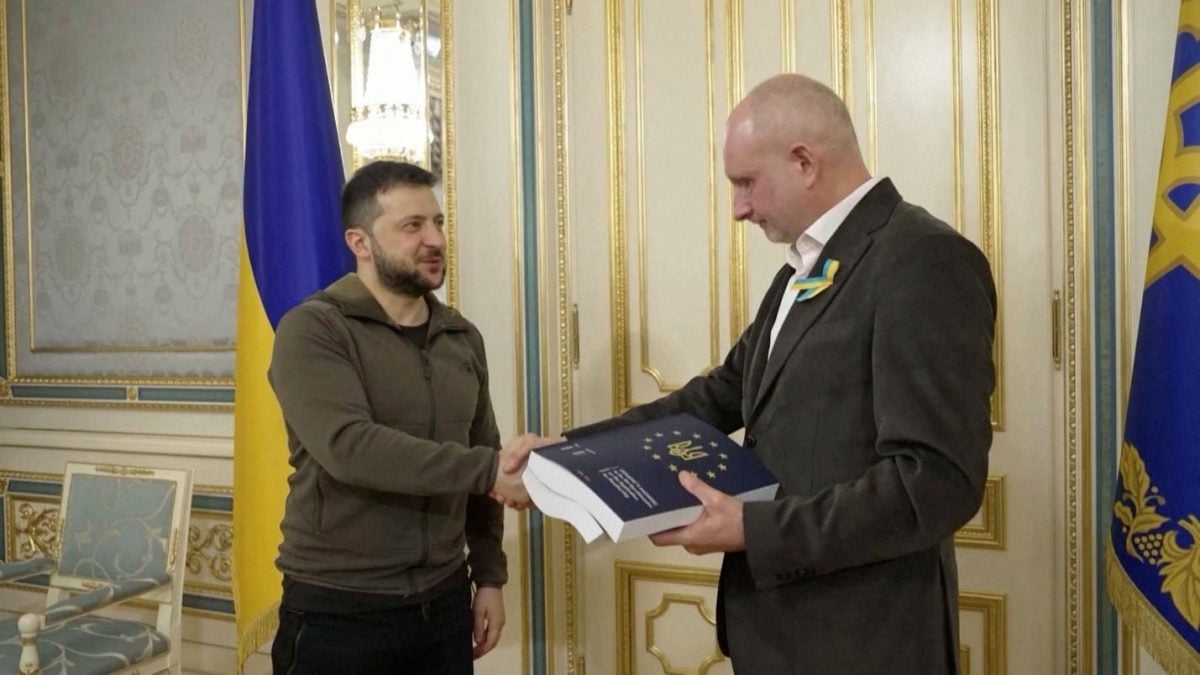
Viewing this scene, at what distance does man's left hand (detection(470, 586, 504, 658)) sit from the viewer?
202 centimetres

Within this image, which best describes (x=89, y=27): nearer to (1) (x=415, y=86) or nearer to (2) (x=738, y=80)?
(1) (x=415, y=86)

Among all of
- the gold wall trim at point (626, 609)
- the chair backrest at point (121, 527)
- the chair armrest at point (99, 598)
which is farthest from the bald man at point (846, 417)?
the chair backrest at point (121, 527)

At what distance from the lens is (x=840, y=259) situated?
1.30m

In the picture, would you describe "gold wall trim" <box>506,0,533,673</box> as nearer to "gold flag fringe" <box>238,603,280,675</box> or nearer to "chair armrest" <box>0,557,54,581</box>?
"gold flag fringe" <box>238,603,280,675</box>

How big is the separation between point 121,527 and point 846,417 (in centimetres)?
233

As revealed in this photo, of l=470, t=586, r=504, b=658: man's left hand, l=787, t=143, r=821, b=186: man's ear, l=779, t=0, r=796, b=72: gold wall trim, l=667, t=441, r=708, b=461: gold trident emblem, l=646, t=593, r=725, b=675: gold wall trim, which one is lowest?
l=646, t=593, r=725, b=675: gold wall trim

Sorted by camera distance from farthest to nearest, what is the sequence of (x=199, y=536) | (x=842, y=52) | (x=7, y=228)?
(x=7, y=228) → (x=199, y=536) → (x=842, y=52)

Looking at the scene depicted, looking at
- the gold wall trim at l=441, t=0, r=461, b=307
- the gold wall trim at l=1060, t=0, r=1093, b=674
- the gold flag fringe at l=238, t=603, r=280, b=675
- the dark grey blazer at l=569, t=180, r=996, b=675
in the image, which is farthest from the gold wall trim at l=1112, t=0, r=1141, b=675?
the gold flag fringe at l=238, t=603, r=280, b=675

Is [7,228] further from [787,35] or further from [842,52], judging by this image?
[842,52]

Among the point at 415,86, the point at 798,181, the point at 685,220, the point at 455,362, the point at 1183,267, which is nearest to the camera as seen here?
the point at 798,181

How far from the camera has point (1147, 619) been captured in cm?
164

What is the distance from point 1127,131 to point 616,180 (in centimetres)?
116

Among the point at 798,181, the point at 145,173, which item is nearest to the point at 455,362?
the point at 798,181

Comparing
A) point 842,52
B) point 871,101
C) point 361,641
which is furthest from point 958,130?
point 361,641
